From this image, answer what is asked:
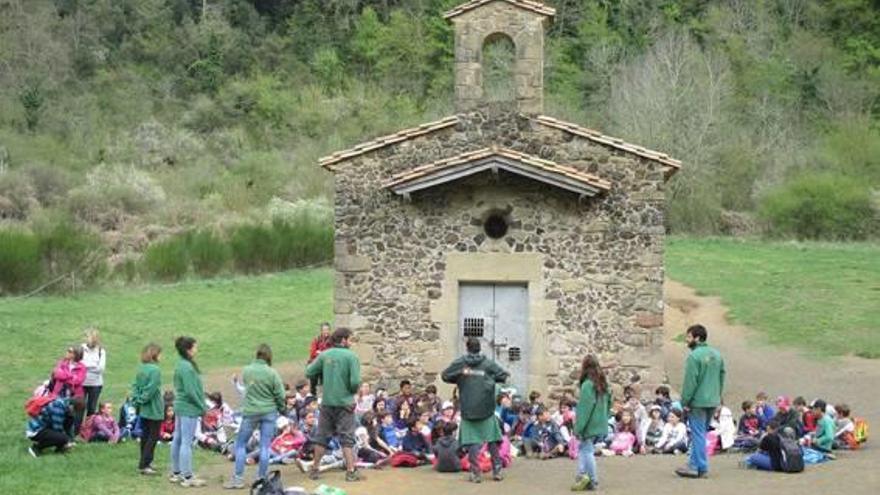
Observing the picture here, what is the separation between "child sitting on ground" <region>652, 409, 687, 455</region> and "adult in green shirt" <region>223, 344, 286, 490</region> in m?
5.25

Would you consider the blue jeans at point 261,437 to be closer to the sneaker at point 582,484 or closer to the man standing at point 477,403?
the man standing at point 477,403

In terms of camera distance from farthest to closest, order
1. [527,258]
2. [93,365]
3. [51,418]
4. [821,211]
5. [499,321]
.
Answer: [821,211] < [499,321] < [527,258] < [93,365] < [51,418]

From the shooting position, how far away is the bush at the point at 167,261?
1524 inches

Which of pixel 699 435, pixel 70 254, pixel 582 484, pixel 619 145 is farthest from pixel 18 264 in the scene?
pixel 699 435

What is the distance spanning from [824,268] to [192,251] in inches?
678

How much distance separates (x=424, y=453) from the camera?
15930mm

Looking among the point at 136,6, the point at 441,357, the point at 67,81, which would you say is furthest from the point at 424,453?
the point at 136,6

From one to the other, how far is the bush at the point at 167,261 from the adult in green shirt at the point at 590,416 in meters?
26.1

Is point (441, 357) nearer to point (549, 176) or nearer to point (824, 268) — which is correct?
point (549, 176)

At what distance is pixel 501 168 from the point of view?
64.7 ft

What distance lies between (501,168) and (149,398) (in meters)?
7.11

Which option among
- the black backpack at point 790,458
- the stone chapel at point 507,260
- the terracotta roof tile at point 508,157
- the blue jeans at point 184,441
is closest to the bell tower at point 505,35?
the stone chapel at point 507,260

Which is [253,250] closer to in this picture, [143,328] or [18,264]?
[18,264]

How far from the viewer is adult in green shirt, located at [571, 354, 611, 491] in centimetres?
1388
